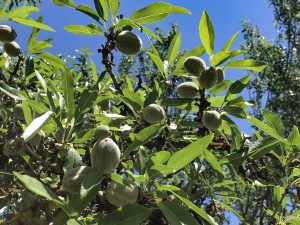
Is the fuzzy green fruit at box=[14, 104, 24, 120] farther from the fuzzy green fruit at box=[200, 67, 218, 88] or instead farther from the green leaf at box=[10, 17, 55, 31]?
the fuzzy green fruit at box=[200, 67, 218, 88]

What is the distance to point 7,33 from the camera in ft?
6.89

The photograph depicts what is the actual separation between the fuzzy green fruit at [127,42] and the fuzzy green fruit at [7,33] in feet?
1.88

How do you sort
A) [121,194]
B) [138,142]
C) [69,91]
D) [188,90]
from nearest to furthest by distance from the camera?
1. [121,194]
2. [138,142]
3. [69,91]
4. [188,90]

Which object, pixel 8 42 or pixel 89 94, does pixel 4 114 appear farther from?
pixel 89 94

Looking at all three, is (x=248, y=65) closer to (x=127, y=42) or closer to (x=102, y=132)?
(x=127, y=42)

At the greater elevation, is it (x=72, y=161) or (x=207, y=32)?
(x=207, y=32)

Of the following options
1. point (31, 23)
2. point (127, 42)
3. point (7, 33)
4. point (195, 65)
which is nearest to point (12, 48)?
point (7, 33)

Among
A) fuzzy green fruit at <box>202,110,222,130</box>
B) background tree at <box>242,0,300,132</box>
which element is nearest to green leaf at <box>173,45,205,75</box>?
fuzzy green fruit at <box>202,110,222,130</box>

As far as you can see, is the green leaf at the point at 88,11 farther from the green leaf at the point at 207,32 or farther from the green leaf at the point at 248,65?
the green leaf at the point at 248,65

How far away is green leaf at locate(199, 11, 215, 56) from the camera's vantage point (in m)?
1.77

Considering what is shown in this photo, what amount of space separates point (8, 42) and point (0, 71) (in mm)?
150

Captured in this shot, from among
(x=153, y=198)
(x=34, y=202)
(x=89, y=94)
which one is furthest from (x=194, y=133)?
(x=34, y=202)

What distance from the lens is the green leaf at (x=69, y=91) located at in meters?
1.64

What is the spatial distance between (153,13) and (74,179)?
2.92 ft
